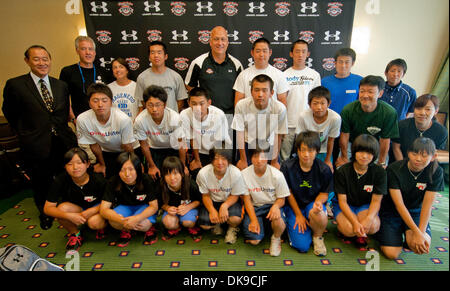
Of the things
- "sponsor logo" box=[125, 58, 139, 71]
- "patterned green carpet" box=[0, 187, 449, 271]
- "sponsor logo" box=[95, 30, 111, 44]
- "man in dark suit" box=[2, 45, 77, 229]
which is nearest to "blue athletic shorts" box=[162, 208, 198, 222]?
"patterned green carpet" box=[0, 187, 449, 271]

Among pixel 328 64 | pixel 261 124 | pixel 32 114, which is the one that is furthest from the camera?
pixel 328 64

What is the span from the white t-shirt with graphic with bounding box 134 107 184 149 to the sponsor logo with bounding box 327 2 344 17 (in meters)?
2.46

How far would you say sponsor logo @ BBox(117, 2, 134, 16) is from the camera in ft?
9.92

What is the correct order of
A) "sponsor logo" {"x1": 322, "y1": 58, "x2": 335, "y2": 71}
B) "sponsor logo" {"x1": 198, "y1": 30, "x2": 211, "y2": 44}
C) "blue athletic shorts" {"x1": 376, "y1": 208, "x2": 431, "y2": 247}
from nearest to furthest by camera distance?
"blue athletic shorts" {"x1": 376, "y1": 208, "x2": 431, "y2": 247}
"sponsor logo" {"x1": 198, "y1": 30, "x2": 211, "y2": 44}
"sponsor logo" {"x1": 322, "y1": 58, "x2": 335, "y2": 71}

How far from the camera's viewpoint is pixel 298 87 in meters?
2.65

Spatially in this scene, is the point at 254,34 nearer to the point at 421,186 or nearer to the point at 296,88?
the point at 296,88

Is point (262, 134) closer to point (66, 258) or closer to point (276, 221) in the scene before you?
point (276, 221)

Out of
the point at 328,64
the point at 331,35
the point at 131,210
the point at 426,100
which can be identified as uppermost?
the point at 331,35

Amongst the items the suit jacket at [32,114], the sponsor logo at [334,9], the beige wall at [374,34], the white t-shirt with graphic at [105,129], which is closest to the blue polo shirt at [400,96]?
the beige wall at [374,34]

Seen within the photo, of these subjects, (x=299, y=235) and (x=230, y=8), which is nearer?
(x=299, y=235)

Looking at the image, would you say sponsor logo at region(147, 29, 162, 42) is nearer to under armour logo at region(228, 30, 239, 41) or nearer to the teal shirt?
under armour logo at region(228, 30, 239, 41)

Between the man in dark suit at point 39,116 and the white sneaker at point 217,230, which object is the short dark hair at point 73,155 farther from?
the white sneaker at point 217,230

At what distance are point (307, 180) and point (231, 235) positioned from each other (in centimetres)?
79

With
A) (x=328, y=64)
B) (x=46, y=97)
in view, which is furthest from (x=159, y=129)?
(x=328, y=64)
